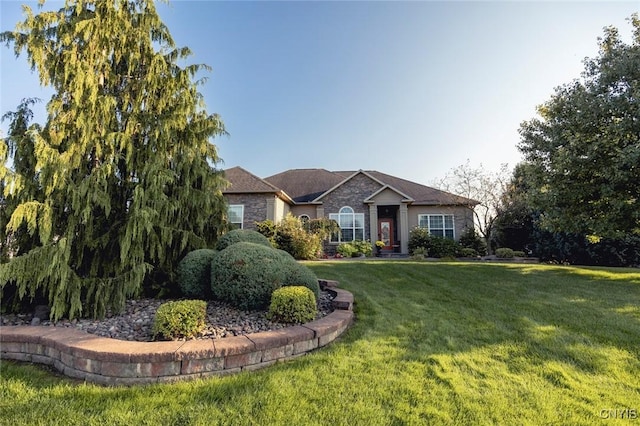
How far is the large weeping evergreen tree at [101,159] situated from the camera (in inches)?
168

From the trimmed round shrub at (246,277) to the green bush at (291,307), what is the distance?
1.63ft

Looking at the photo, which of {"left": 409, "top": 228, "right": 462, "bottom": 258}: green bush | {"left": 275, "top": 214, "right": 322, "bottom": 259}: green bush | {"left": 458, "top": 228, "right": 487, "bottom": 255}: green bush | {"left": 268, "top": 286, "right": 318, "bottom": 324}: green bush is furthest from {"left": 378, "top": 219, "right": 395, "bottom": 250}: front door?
{"left": 268, "top": 286, "right": 318, "bottom": 324}: green bush

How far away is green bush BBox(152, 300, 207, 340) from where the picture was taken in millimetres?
3586

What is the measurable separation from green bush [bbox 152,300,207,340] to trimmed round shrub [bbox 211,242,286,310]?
986 millimetres

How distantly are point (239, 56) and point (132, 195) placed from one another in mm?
6273

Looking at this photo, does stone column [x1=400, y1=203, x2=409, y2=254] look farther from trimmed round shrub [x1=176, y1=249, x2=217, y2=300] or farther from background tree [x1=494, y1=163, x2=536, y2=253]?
trimmed round shrub [x1=176, y1=249, x2=217, y2=300]

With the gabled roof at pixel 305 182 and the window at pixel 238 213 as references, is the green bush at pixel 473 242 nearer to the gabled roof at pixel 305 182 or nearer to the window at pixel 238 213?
the gabled roof at pixel 305 182

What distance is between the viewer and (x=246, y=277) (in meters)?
4.79

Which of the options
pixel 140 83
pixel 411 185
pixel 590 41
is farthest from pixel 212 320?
pixel 411 185

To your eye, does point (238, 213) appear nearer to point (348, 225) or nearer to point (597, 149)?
point (348, 225)

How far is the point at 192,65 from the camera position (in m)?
5.85

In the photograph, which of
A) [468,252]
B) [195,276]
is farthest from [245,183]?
[195,276]

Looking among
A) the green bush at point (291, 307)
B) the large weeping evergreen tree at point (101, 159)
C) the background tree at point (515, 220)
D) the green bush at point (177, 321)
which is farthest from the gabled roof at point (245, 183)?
the green bush at point (177, 321)

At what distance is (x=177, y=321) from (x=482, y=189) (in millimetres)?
17978
